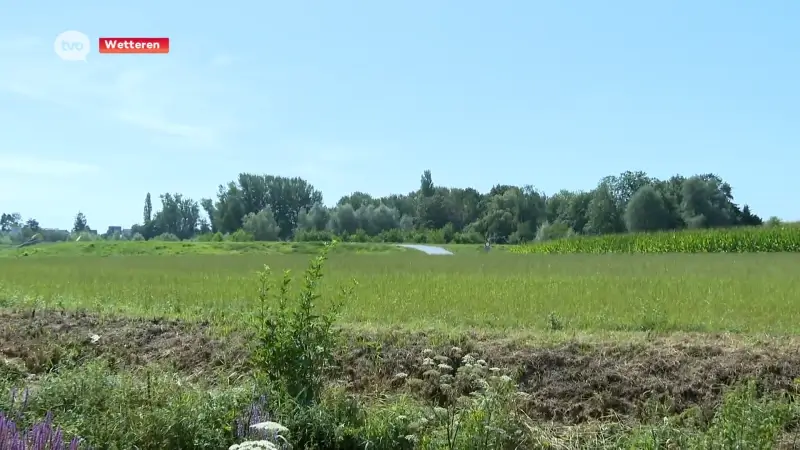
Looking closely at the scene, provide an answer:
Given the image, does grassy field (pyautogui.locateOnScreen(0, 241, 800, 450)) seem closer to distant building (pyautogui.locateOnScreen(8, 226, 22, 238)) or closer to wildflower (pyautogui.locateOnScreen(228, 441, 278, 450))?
wildflower (pyautogui.locateOnScreen(228, 441, 278, 450))

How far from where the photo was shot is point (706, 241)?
37.6m

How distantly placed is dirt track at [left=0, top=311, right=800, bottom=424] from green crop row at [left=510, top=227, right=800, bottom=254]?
103ft

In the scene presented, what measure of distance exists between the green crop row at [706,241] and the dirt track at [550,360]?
31.3 meters

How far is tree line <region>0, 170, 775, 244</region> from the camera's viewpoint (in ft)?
209

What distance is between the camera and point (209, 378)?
26.7ft

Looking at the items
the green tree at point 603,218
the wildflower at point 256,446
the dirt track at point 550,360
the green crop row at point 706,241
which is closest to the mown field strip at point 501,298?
the dirt track at point 550,360

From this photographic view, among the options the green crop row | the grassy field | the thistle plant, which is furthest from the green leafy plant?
the green crop row

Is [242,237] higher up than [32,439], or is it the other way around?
[242,237]

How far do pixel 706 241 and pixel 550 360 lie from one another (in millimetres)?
33363

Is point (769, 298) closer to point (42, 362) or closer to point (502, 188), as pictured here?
point (42, 362)

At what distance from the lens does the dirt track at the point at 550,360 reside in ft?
24.9

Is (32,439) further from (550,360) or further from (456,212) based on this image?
(456,212)

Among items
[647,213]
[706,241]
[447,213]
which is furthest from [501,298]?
[447,213]

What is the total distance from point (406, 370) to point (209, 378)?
250 centimetres
